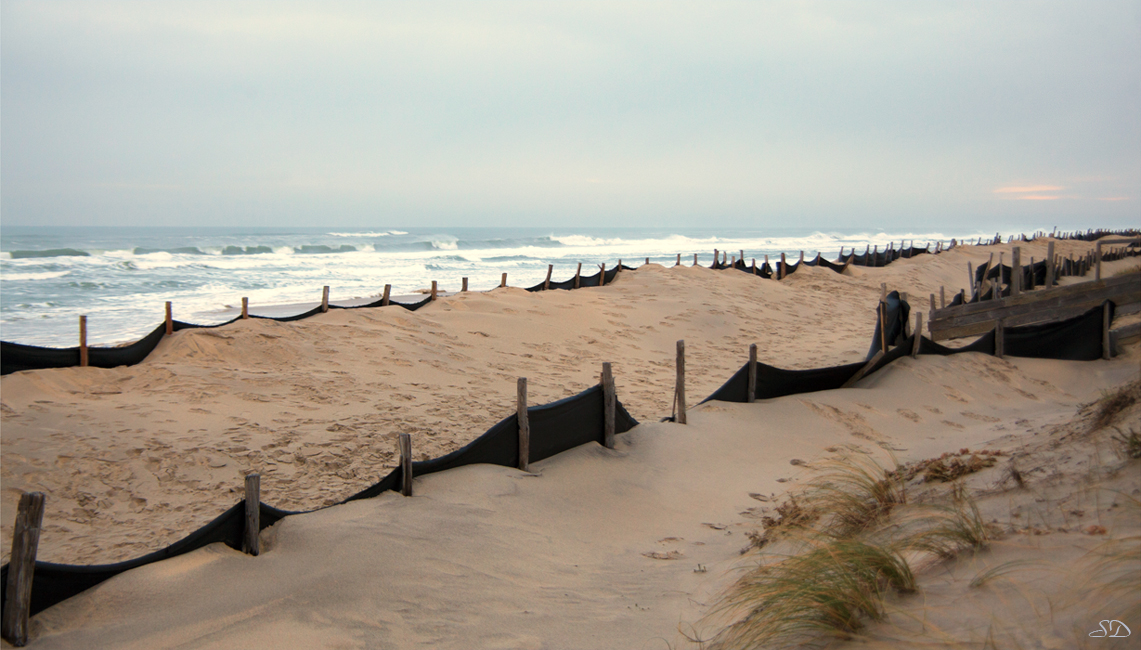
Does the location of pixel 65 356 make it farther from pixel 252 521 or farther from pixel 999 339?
pixel 999 339

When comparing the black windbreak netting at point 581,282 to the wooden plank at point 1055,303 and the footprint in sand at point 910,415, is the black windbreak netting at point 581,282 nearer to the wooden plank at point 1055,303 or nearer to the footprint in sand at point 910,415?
the wooden plank at point 1055,303

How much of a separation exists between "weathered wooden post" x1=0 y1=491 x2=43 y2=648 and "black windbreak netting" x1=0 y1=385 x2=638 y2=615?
0.31 feet

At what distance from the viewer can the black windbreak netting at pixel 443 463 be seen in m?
4.09

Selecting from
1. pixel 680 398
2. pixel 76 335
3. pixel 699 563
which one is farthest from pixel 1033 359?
pixel 76 335

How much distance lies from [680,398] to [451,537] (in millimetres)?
3920

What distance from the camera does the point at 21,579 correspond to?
12.5 feet

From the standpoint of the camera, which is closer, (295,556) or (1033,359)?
(295,556)

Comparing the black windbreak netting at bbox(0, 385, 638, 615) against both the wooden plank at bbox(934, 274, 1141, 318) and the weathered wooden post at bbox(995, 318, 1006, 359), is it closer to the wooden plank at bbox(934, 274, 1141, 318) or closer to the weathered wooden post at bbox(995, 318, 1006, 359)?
the weathered wooden post at bbox(995, 318, 1006, 359)

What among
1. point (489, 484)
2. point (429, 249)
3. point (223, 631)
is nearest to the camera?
point (223, 631)

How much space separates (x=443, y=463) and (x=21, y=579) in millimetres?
3241

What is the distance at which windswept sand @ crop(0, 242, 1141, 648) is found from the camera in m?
4.05

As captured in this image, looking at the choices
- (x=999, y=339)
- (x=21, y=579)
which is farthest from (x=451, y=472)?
(x=999, y=339)

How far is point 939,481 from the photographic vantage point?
16.4 ft

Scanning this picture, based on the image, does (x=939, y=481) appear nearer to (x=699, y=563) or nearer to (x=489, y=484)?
(x=699, y=563)
